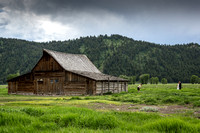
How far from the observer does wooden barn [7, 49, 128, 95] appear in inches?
1393

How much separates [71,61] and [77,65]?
5.36 ft

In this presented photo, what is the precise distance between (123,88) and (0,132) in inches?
1541

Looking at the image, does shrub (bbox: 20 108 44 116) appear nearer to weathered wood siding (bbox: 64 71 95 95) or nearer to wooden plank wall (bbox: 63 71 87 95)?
weathered wood siding (bbox: 64 71 95 95)

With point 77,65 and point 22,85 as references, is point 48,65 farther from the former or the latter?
point 22,85

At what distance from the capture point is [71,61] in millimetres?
43344

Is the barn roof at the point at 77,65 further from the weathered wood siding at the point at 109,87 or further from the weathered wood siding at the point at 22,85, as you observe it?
the weathered wood siding at the point at 22,85

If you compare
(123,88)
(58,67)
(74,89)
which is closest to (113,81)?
(123,88)

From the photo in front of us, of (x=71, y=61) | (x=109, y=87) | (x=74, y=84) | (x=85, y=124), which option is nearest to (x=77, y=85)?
(x=74, y=84)

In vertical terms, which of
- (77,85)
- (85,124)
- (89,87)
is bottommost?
(89,87)

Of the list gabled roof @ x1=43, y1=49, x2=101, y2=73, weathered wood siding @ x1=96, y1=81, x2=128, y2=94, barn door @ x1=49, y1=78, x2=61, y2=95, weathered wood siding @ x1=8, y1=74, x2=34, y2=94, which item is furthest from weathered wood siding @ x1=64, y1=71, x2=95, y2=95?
weathered wood siding @ x1=8, y1=74, x2=34, y2=94

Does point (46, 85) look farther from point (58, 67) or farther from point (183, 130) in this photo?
point (183, 130)

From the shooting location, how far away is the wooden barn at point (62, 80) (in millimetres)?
35375

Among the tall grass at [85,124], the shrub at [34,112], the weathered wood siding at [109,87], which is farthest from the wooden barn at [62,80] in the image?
the tall grass at [85,124]

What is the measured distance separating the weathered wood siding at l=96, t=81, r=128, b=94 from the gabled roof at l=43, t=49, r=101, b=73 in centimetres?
751
